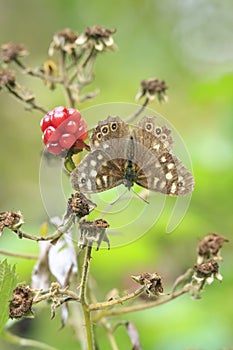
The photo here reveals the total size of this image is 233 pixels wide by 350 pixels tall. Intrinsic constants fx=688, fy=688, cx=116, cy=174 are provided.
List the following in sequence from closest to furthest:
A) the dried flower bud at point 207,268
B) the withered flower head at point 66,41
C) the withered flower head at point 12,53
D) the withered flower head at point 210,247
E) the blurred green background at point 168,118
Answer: the dried flower bud at point 207,268 → the withered flower head at point 210,247 → the withered flower head at point 66,41 → the withered flower head at point 12,53 → the blurred green background at point 168,118

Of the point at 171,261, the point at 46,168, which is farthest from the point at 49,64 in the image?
the point at 171,261

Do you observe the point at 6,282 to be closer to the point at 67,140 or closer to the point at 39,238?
the point at 39,238

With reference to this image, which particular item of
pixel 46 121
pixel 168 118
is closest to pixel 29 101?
pixel 46 121

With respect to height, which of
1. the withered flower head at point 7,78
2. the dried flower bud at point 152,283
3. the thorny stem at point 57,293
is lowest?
the dried flower bud at point 152,283

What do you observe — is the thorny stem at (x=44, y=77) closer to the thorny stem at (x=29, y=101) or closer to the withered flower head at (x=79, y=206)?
the thorny stem at (x=29, y=101)

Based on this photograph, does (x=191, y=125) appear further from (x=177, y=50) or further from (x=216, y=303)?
(x=216, y=303)

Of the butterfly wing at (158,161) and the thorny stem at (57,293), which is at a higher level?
the butterfly wing at (158,161)

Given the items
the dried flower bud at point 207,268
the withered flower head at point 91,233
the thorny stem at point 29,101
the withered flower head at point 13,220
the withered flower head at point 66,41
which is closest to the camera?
the withered flower head at point 91,233

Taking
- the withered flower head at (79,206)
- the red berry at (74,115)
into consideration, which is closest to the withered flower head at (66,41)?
the red berry at (74,115)
